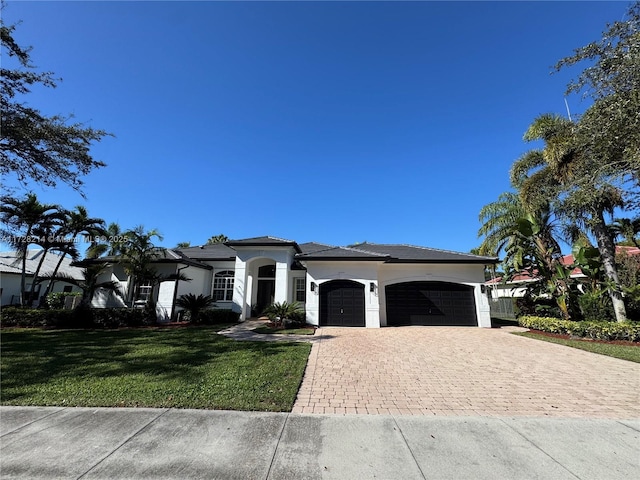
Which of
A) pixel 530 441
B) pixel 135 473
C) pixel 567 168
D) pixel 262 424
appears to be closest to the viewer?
pixel 135 473

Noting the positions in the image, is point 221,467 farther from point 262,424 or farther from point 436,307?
point 436,307

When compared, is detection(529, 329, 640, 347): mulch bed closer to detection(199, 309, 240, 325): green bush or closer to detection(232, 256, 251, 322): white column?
detection(232, 256, 251, 322): white column

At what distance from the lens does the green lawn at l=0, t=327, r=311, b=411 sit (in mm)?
4984

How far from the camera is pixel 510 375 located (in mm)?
6961

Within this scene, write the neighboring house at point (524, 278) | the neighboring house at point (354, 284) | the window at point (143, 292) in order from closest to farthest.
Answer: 1. the neighboring house at point (354, 284)
2. the neighboring house at point (524, 278)
3. the window at point (143, 292)

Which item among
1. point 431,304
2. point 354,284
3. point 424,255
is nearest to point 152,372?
point 354,284

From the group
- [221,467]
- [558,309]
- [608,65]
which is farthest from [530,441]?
[558,309]

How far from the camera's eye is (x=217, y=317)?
1591cm

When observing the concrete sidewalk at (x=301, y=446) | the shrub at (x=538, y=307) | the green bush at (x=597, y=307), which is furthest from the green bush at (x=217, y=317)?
the green bush at (x=597, y=307)

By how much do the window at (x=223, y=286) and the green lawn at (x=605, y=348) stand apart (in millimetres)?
17410

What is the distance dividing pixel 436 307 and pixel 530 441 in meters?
13.6

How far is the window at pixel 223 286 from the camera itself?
19.6m

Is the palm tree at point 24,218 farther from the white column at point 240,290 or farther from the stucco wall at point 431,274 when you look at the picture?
the stucco wall at point 431,274

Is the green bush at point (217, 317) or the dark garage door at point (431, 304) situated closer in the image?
the green bush at point (217, 317)
